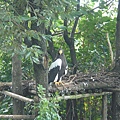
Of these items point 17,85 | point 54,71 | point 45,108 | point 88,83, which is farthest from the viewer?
point 54,71

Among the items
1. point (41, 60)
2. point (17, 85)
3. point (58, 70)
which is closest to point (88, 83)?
point (58, 70)

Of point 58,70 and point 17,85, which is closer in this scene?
point 17,85

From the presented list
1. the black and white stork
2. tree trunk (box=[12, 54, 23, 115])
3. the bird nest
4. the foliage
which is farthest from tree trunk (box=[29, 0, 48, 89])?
the black and white stork

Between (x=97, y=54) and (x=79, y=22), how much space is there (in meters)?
0.82

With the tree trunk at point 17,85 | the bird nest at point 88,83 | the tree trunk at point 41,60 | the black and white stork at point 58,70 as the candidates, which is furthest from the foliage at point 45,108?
the black and white stork at point 58,70

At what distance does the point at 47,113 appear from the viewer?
10.7 ft

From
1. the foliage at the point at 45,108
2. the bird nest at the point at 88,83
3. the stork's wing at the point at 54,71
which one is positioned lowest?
the foliage at the point at 45,108

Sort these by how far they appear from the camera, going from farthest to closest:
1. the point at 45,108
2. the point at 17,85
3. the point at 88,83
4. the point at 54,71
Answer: the point at 54,71 → the point at 88,83 → the point at 17,85 → the point at 45,108

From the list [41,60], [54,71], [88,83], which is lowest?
[88,83]

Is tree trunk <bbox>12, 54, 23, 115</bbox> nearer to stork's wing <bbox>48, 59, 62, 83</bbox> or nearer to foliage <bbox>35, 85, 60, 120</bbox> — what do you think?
stork's wing <bbox>48, 59, 62, 83</bbox>

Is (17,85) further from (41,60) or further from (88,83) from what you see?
(41,60)

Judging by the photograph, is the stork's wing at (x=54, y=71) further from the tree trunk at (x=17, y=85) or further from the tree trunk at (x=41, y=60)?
the tree trunk at (x=41, y=60)

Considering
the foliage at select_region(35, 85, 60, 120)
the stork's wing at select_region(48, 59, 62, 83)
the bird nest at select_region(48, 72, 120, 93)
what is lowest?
the foliage at select_region(35, 85, 60, 120)

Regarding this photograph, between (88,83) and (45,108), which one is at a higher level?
(88,83)
